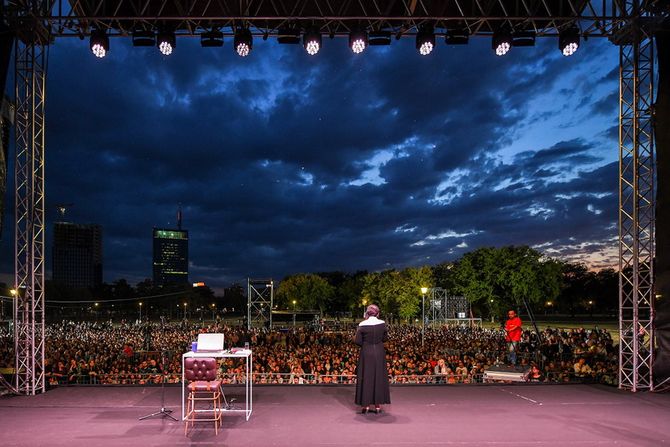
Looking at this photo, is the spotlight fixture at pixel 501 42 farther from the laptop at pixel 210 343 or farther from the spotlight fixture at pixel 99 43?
the spotlight fixture at pixel 99 43

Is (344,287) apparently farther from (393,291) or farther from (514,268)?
(514,268)

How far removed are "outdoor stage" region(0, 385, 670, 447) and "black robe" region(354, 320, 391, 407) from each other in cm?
29

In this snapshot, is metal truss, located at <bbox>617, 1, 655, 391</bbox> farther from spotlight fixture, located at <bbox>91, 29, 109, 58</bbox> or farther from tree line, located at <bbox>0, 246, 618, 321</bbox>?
tree line, located at <bbox>0, 246, 618, 321</bbox>

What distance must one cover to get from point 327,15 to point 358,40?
76 cm

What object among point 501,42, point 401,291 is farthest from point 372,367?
point 401,291

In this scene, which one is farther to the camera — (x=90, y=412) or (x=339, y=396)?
(x=339, y=396)

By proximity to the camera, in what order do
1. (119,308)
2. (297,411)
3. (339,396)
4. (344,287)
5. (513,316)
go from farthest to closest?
(119,308) → (344,287) → (513,316) → (339,396) → (297,411)

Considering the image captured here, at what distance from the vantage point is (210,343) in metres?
7.53

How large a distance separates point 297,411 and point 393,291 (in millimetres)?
56261

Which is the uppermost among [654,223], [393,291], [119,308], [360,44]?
[360,44]

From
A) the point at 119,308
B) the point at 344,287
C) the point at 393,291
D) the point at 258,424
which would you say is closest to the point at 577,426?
the point at 258,424

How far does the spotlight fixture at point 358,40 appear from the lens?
971 centimetres

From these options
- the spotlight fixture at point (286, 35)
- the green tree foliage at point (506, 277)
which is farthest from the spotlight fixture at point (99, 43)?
the green tree foliage at point (506, 277)

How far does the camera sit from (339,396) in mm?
9070
